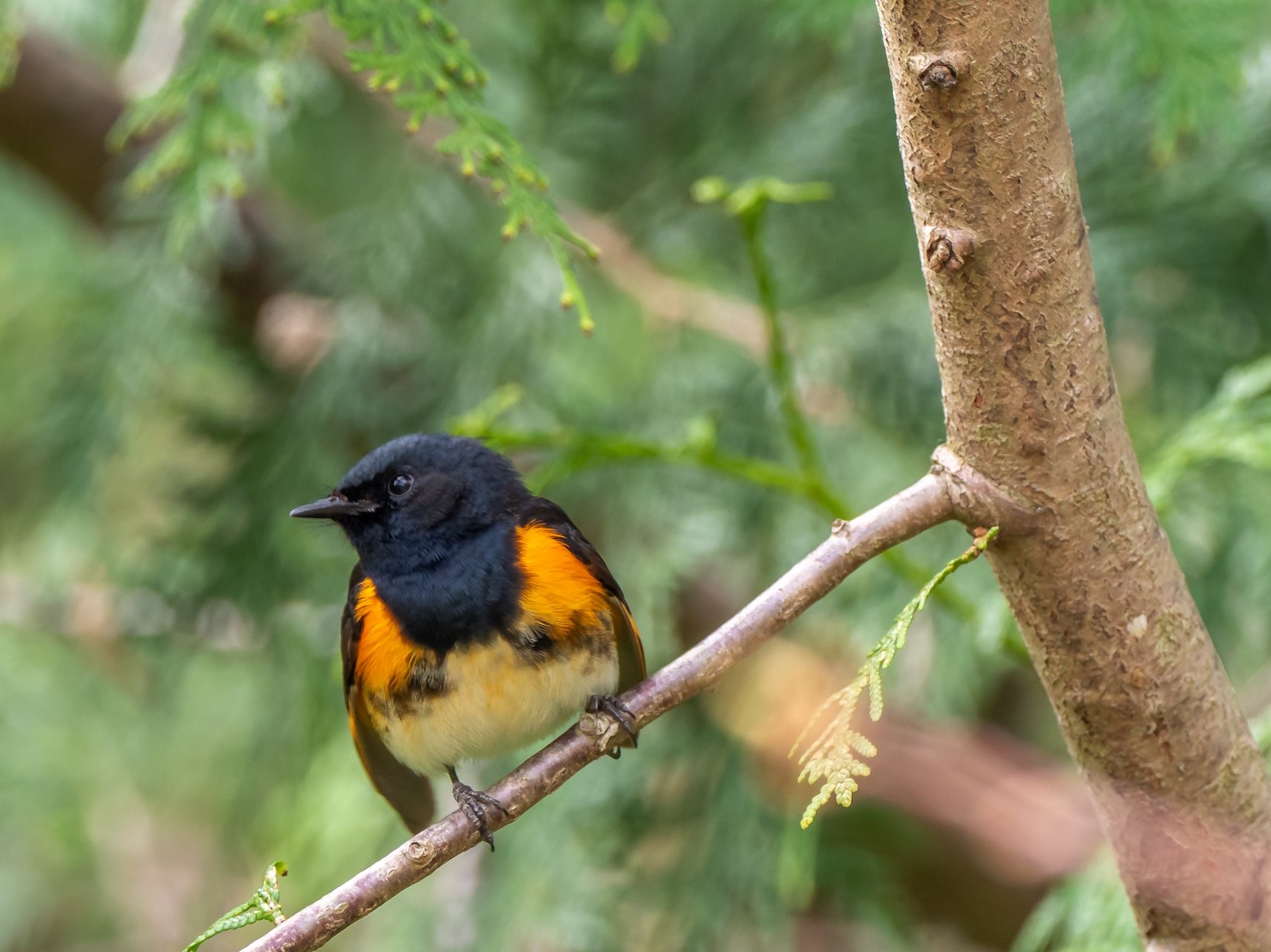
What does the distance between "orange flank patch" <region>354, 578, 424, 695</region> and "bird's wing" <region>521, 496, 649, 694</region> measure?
350mm

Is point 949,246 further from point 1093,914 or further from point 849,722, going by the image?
point 1093,914

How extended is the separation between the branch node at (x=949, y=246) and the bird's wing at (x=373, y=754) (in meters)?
1.42

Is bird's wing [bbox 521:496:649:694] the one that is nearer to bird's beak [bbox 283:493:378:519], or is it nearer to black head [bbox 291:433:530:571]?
black head [bbox 291:433:530:571]

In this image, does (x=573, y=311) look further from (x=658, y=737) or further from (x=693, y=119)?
(x=658, y=737)

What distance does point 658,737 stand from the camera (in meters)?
3.99

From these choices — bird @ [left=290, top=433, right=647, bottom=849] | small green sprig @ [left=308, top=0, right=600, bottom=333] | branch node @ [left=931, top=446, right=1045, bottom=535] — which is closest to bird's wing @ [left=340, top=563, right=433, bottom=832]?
bird @ [left=290, top=433, right=647, bottom=849]

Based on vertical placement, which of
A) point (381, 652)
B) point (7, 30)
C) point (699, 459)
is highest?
point (7, 30)

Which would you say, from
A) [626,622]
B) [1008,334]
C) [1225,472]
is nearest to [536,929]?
[626,622]

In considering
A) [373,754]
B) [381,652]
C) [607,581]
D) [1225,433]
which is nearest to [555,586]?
[607,581]

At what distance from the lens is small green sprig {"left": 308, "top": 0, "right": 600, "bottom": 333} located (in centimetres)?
208

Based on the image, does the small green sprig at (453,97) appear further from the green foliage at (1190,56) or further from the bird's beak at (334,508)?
the green foliage at (1190,56)

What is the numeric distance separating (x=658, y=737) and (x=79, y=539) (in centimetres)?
198

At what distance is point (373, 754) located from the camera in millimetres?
2738

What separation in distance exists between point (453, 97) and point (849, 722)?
127 cm
